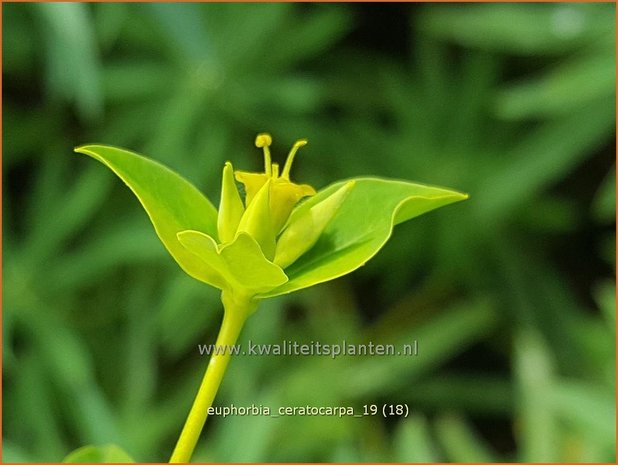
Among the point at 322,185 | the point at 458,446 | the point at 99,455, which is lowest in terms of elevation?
the point at 99,455

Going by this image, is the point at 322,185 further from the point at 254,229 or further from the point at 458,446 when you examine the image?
the point at 254,229

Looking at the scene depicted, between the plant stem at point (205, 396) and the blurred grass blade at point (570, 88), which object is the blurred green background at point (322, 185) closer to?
the blurred grass blade at point (570, 88)

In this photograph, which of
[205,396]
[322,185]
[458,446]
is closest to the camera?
[205,396]

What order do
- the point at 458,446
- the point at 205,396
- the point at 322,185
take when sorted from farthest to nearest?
the point at 322,185 → the point at 458,446 → the point at 205,396

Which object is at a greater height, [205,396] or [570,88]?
[570,88]

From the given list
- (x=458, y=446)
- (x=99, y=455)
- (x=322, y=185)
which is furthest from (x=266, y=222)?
(x=322, y=185)

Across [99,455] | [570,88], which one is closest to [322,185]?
[570,88]

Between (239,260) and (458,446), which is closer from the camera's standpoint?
(239,260)

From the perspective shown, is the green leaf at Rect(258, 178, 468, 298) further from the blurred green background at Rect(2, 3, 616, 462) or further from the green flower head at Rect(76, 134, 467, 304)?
the blurred green background at Rect(2, 3, 616, 462)
